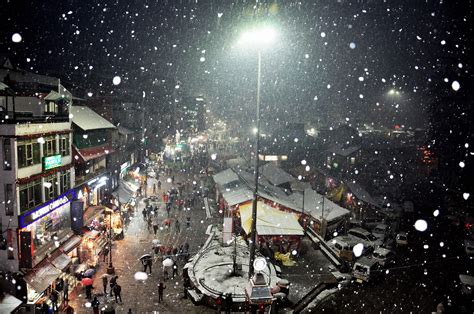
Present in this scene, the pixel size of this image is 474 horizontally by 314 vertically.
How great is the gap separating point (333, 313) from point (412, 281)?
8261mm

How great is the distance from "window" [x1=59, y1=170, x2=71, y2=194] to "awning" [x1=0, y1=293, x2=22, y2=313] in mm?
7376

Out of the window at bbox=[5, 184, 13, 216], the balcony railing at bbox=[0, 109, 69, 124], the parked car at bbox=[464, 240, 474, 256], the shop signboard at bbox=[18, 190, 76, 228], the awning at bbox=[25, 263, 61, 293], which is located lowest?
the parked car at bbox=[464, 240, 474, 256]

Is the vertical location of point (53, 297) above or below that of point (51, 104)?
below

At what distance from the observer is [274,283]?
693 inches

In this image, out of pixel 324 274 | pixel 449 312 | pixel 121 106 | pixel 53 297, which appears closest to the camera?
pixel 53 297

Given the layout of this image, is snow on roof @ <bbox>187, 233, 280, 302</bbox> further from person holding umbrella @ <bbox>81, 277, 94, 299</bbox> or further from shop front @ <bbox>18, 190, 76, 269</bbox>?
shop front @ <bbox>18, 190, 76, 269</bbox>

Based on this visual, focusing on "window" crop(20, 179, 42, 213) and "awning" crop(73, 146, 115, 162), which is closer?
"window" crop(20, 179, 42, 213)

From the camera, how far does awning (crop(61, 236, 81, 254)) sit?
18969 millimetres

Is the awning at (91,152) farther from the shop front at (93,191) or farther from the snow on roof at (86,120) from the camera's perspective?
the shop front at (93,191)

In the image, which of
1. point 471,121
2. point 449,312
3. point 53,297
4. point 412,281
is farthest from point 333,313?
point 471,121

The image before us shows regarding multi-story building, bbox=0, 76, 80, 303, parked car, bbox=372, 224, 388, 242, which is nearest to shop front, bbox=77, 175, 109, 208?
multi-story building, bbox=0, 76, 80, 303

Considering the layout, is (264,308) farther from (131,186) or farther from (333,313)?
(131,186)

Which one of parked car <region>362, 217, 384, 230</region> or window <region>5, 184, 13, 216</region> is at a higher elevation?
window <region>5, 184, 13, 216</region>

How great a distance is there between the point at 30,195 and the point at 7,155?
2565 millimetres
